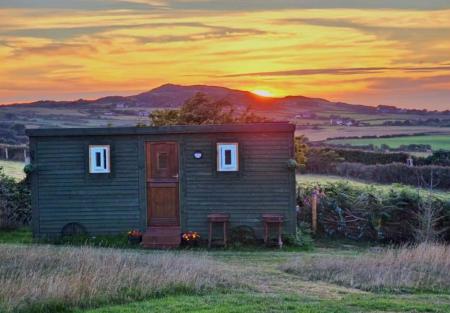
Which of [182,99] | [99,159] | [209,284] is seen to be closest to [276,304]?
[209,284]

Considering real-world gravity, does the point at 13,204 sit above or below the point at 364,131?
below

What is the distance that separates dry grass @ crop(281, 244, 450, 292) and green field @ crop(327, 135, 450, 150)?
3524 centimetres

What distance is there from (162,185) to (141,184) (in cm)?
57

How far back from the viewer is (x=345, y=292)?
9750 mm

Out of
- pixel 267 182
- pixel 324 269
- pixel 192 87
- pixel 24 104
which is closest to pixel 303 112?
pixel 192 87

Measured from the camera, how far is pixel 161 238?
17.2 metres

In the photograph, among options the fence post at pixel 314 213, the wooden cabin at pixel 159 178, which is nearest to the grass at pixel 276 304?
the wooden cabin at pixel 159 178

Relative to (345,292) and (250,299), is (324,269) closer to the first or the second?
(345,292)

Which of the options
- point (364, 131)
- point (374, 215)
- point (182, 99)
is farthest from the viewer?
point (364, 131)

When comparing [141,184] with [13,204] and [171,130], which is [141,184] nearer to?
[171,130]

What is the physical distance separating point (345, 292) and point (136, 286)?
121 inches

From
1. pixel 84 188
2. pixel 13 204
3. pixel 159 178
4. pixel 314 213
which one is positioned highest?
pixel 159 178

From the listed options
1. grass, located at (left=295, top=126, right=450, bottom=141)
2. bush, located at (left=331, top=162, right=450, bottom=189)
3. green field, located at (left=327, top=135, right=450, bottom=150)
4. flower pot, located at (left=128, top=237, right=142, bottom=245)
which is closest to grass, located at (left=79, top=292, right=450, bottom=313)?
flower pot, located at (left=128, top=237, right=142, bottom=245)

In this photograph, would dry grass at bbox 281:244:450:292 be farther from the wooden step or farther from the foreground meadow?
the wooden step
